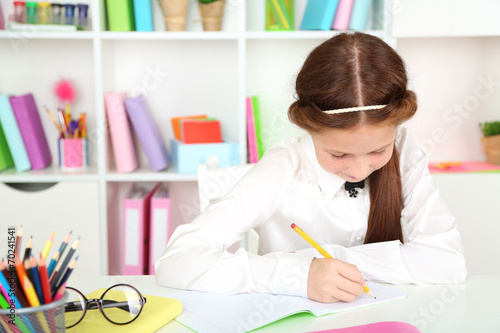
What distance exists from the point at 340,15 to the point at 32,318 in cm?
178

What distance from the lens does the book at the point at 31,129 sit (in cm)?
223

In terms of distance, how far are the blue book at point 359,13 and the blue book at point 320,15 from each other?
0.07 metres

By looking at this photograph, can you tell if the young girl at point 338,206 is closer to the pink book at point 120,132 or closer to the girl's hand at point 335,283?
the girl's hand at point 335,283

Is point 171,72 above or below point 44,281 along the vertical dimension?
above

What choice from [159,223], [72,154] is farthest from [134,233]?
[72,154]

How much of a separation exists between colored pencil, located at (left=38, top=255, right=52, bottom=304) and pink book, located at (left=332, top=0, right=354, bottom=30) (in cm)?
173

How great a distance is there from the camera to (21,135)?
7.42 ft

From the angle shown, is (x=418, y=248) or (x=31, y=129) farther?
(x=31, y=129)

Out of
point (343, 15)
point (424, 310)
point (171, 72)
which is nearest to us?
point (424, 310)

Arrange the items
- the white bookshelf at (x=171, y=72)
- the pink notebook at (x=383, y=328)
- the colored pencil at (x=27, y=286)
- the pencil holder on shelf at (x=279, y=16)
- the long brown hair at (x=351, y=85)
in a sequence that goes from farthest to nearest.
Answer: the white bookshelf at (x=171, y=72)
the pencil holder on shelf at (x=279, y=16)
the long brown hair at (x=351, y=85)
the pink notebook at (x=383, y=328)
the colored pencil at (x=27, y=286)

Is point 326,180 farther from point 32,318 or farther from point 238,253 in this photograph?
point 32,318

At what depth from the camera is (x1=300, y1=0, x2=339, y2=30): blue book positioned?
2.21 meters

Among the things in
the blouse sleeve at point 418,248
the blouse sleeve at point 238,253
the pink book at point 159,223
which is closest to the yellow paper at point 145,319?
the blouse sleeve at point 238,253

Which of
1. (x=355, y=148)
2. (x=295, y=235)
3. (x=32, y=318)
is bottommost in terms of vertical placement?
(x=295, y=235)
